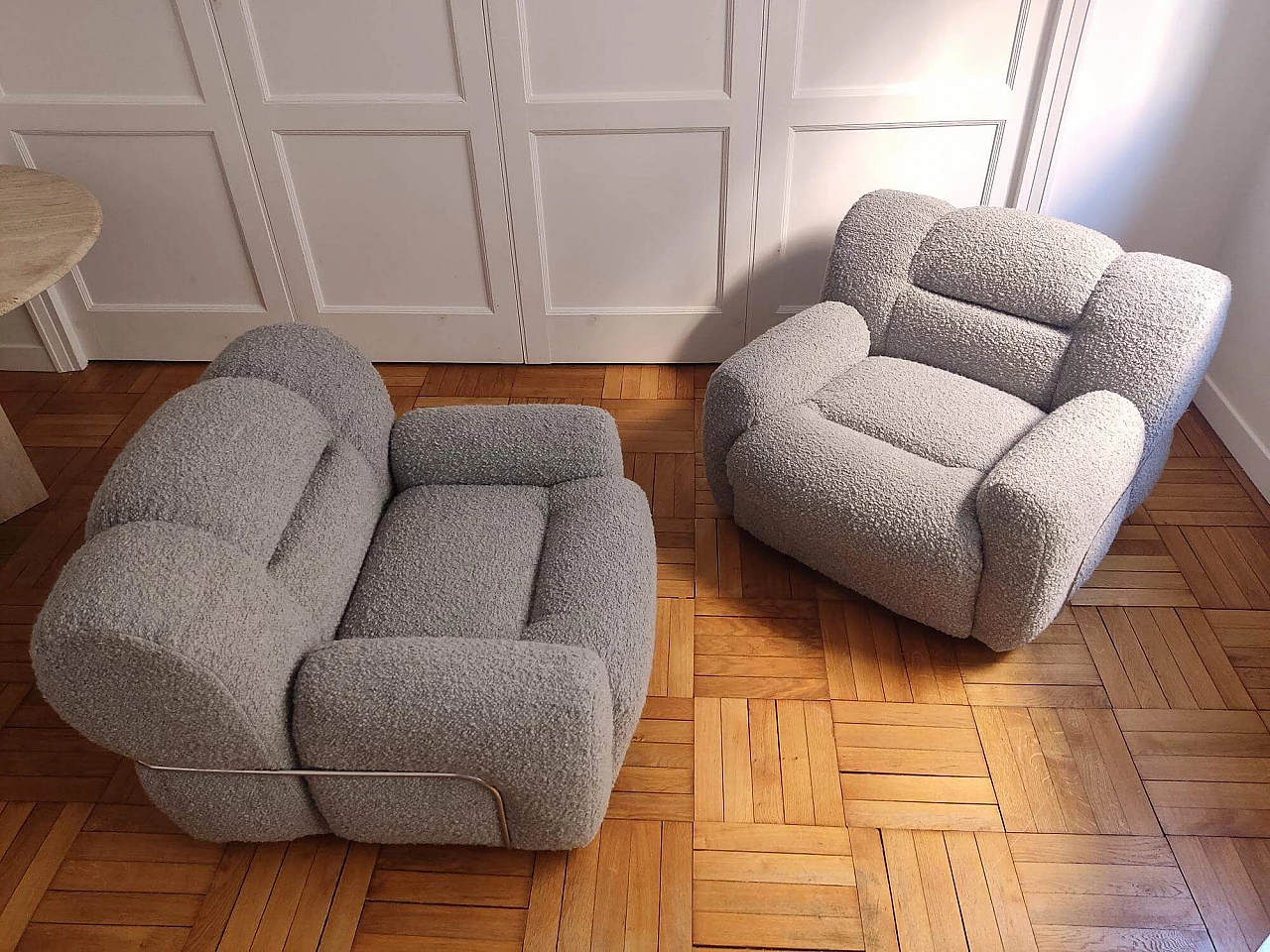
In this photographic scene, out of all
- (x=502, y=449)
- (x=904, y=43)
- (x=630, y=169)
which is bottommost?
(x=502, y=449)

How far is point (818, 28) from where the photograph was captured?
243 cm

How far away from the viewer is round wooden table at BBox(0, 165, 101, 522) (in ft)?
6.35

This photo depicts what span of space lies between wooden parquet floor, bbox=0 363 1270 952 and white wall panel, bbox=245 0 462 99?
1.45m

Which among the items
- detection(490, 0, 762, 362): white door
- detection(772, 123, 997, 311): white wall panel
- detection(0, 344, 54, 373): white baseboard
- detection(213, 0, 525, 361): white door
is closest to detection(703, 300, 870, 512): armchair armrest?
detection(772, 123, 997, 311): white wall panel

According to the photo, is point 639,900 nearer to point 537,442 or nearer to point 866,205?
point 537,442

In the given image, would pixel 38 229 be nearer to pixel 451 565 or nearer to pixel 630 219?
pixel 451 565

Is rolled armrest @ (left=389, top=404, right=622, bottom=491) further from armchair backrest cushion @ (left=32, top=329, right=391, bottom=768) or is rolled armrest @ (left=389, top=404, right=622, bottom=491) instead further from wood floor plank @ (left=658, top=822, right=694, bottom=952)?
wood floor plank @ (left=658, top=822, right=694, bottom=952)

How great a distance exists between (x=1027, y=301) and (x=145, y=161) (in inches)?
97.8

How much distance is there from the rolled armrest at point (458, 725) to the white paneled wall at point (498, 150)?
166 cm

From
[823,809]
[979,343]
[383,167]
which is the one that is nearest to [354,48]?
[383,167]

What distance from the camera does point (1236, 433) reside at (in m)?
2.57

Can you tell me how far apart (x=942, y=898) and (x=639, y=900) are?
1.71 feet

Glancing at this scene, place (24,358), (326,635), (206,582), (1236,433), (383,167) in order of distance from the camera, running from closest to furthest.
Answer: (206,582) < (326,635) < (1236,433) < (383,167) < (24,358)

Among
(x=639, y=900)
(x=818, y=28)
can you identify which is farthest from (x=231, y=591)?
(x=818, y=28)
